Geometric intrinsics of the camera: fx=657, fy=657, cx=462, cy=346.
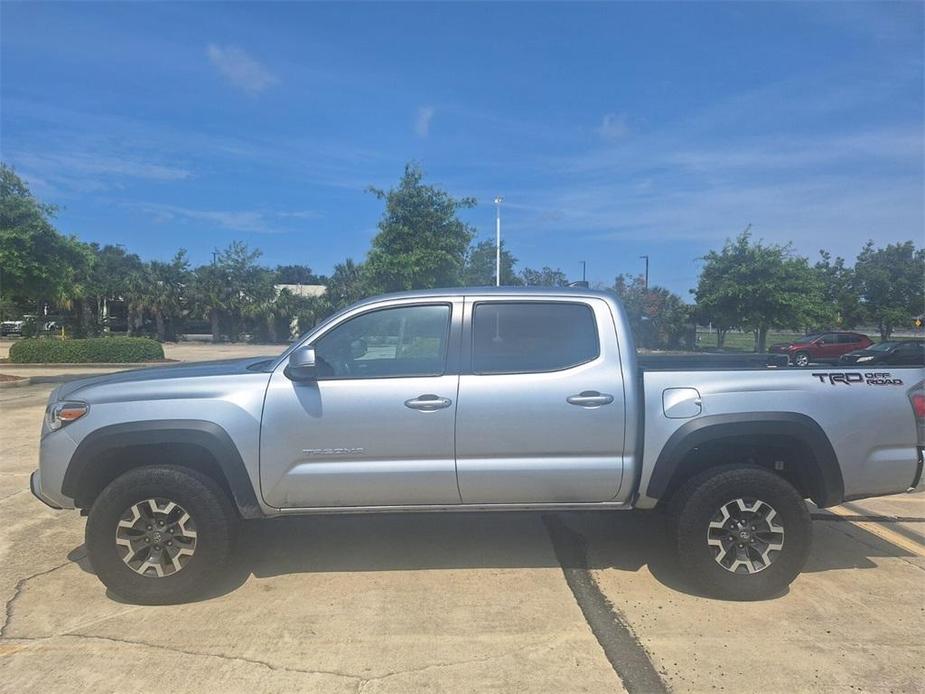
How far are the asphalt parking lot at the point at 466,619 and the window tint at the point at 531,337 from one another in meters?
1.45

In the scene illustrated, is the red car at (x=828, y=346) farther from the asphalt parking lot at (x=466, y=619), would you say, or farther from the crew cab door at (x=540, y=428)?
the crew cab door at (x=540, y=428)

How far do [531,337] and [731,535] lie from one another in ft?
5.68

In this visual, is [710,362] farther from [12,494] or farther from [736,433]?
[12,494]

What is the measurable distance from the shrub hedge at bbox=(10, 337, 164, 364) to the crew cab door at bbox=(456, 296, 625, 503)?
2148cm

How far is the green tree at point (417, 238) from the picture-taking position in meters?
19.1

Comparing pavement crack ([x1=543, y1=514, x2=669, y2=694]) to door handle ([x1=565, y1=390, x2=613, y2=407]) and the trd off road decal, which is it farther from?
the trd off road decal

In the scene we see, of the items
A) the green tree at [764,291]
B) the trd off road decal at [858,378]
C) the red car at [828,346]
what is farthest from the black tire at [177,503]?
the green tree at [764,291]

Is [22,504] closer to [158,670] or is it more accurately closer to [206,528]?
[206,528]

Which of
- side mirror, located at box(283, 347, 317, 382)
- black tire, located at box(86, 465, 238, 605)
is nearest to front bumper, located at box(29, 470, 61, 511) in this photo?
black tire, located at box(86, 465, 238, 605)

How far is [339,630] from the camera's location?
3.68 metres

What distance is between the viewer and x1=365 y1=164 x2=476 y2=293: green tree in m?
19.1

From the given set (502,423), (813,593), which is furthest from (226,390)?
(813,593)

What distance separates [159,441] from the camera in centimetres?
389

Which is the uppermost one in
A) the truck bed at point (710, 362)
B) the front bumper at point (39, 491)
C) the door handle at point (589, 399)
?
the truck bed at point (710, 362)
